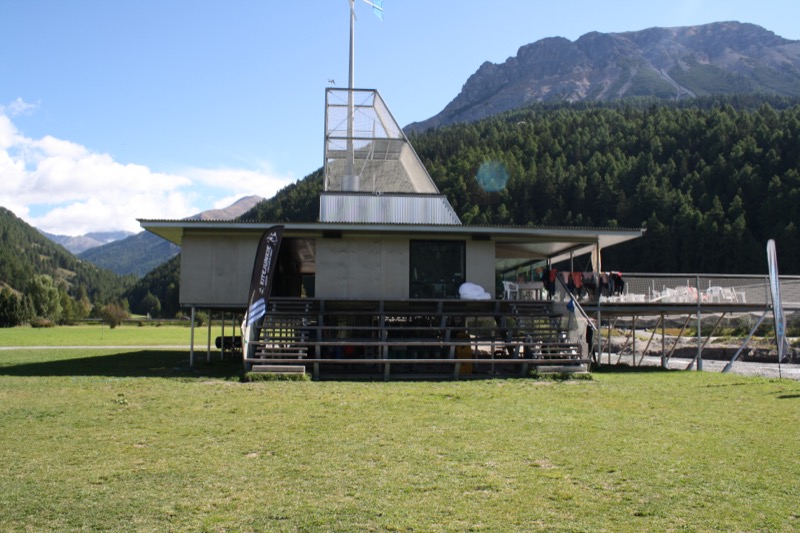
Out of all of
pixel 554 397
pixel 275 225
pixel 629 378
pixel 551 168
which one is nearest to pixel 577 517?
pixel 554 397

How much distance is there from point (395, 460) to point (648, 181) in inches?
3810

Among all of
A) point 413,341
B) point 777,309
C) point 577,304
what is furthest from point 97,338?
point 777,309

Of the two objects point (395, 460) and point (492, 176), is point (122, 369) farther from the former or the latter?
point (492, 176)

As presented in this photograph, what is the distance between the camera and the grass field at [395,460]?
5.46 m

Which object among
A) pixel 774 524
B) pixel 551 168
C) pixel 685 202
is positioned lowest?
pixel 774 524

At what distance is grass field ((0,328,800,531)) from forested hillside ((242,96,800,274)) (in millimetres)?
78935

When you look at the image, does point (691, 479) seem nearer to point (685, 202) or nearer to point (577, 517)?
point (577, 517)

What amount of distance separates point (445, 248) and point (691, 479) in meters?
14.3

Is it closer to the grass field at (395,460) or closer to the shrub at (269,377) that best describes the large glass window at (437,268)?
the shrub at (269,377)

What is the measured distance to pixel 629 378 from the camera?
16.9 metres

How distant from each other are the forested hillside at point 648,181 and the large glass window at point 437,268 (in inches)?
2837

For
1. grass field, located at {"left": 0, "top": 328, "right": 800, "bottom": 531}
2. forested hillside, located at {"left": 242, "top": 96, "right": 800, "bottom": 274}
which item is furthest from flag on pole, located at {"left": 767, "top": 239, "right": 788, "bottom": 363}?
forested hillside, located at {"left": 242, "top": 96, "right": 800, "bottom": 274}

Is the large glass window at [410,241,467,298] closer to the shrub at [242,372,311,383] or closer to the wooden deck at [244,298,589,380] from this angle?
the wooden deck at [244,298,589,380]

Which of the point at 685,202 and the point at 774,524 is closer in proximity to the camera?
the point at 774,524
